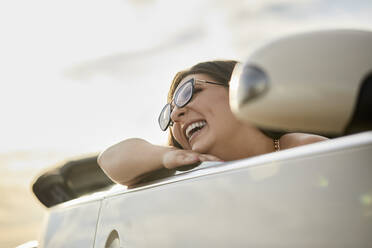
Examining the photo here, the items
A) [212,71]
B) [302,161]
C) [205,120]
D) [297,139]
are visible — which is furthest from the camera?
[212,71]

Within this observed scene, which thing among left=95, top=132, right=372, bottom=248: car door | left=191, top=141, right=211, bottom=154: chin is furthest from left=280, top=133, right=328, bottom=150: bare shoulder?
left=95, top=132, right=372, bottom=248: car door

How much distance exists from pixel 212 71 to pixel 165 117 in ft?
1.04

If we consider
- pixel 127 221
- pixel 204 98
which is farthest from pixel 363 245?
pixel 204 98

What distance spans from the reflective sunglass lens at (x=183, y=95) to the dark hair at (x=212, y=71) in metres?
0.15

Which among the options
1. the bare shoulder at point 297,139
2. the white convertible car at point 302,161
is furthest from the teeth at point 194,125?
the white convertible car at point 302,161

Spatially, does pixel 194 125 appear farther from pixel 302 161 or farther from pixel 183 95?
pixel 302 161

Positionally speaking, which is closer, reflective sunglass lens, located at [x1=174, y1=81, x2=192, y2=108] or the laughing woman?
the laughing woman

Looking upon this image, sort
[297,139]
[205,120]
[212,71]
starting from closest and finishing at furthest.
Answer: [297,139], [205,120], [212,71]

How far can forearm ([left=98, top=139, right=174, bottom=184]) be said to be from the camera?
163cm

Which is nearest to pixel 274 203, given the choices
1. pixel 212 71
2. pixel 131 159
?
pixel 131 159

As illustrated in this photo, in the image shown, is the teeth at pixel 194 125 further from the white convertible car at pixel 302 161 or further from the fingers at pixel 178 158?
the white convertible car at pixel 302 161

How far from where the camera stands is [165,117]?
6.93 feet

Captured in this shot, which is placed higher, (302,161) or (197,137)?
(302,161)

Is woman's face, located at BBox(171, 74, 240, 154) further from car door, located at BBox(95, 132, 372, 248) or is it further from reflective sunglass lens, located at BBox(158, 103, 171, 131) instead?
car door, located at BBox(95, 132, 372, 248)
